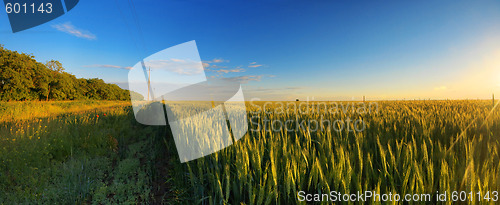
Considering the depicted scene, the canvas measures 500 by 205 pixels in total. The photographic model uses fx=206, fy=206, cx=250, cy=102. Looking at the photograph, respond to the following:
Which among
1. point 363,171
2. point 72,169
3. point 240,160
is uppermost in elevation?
point 240,160

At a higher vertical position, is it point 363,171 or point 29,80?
point 29,80

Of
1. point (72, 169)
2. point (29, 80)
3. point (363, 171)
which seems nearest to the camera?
point (363, 171)

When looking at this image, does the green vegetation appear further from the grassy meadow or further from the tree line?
the tree line

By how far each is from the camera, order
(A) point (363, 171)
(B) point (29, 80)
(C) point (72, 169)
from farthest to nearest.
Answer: (B) point (29, 80) → (C) point (72, 169) → (A) point (363, 171)

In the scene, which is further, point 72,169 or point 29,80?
point 29,80

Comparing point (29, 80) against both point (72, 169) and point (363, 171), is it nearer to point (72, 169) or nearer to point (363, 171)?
point (72, 169)

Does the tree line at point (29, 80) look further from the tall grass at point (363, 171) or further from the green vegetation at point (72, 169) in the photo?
the tall grass at point (363, 171)

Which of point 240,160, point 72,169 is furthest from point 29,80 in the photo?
point 240,160

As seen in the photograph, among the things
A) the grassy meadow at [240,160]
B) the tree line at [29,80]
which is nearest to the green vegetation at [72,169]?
the grassy meadow at [240,160]

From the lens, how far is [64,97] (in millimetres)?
Result: 50844

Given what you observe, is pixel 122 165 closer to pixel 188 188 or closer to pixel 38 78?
pixel 188 188

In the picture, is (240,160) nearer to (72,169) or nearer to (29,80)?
(72,169)

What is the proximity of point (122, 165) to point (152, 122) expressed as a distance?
606 cm

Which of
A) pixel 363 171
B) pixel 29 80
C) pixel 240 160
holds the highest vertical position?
pixel 29 80
